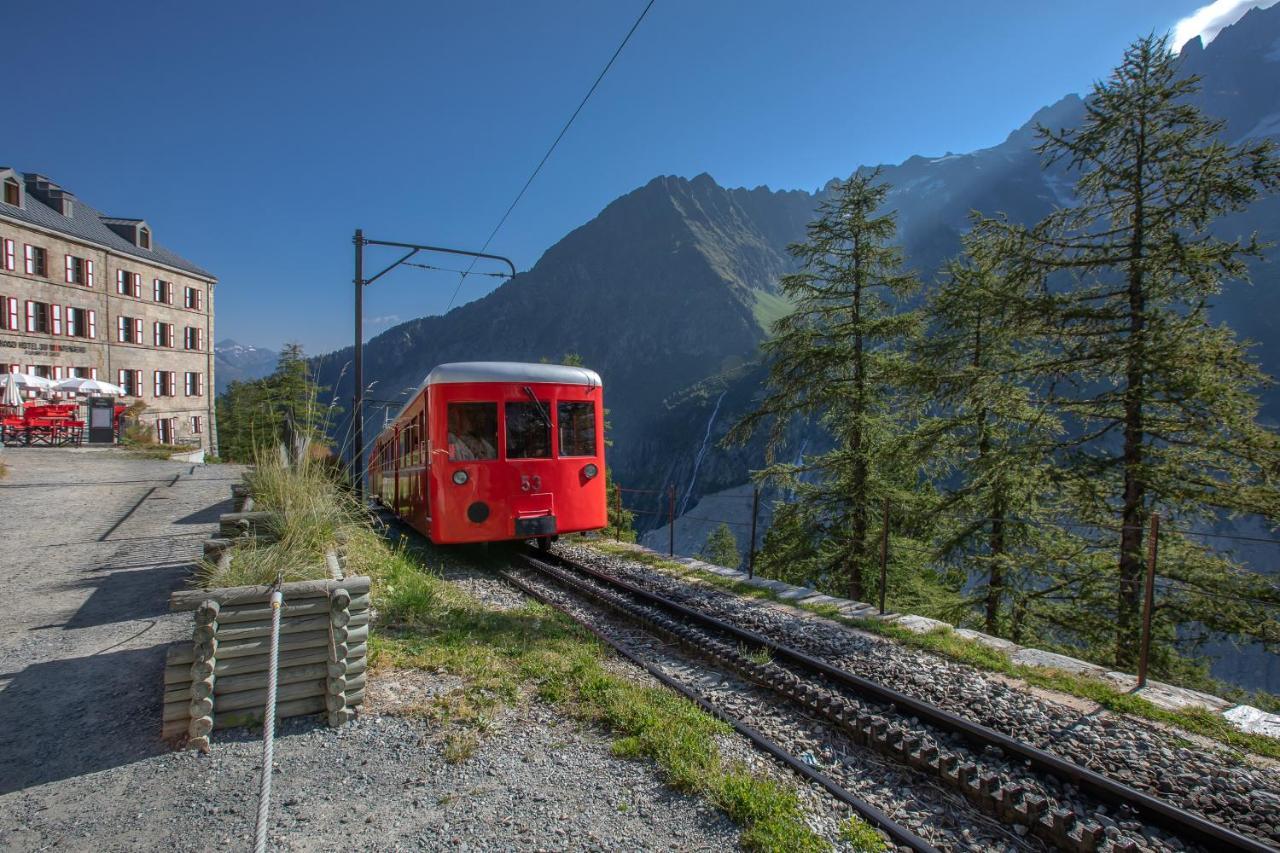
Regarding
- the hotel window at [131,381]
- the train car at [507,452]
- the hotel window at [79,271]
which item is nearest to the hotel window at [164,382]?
the hotel window at [131,381]

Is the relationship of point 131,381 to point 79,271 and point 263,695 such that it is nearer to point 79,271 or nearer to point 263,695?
point 79,271

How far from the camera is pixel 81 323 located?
3109 centimetres

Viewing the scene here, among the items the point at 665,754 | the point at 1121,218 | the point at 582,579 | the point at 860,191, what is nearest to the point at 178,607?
the point at 665,754

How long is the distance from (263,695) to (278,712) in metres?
0.14

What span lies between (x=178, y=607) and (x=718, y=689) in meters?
3.58

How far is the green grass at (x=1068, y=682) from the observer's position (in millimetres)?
3926

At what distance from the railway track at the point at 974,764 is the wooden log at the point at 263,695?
2.44 m

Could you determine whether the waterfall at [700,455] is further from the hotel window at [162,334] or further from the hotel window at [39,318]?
the hotel window at [39,318]

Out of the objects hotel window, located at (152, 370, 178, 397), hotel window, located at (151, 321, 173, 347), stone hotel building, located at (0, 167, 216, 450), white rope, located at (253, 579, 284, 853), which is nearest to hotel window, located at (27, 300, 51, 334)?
stone hotel building, located at (0, 167, 216, 450)

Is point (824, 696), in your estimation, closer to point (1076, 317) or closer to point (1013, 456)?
point (1013, 456)

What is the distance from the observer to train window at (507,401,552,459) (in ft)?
28.3

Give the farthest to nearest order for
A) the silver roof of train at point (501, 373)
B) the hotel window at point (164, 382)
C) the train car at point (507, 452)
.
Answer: the hotel window at point (164, 382) < the silver roof of train at point (501, 373) < the train car at point (507, 452)

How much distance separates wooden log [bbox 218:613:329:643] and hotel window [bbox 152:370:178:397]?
137 ft

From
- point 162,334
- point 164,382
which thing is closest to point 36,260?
point 162,334
